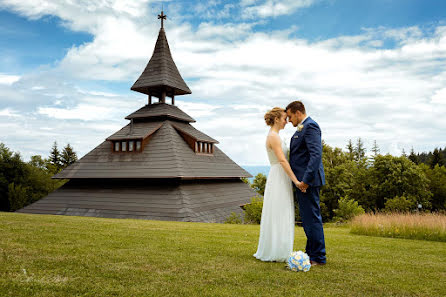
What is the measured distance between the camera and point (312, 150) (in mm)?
6578

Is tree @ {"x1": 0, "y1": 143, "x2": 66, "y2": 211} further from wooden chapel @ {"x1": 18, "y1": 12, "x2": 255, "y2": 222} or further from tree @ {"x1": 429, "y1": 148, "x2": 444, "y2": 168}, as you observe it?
tree @ {"x1": 429, "y1": 148, "x2": 444, "y2": 168}

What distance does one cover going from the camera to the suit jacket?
649 centimetres

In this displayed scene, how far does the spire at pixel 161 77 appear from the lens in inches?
1335

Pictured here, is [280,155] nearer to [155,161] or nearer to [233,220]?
[233,220]

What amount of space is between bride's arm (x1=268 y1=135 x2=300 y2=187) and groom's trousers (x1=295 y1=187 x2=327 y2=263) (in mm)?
402

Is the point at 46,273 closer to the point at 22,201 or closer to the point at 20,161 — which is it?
the point at 22,201

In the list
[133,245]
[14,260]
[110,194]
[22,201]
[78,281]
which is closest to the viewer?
[78,281]

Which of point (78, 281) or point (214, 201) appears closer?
point (78, 281)

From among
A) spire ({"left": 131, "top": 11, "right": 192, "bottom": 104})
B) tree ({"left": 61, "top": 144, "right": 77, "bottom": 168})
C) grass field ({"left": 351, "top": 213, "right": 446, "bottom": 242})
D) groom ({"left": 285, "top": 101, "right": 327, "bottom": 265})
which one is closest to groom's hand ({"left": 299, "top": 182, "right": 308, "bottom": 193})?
groom ({"left": 285, "top": 101, "right": 327, "bottom": 265})

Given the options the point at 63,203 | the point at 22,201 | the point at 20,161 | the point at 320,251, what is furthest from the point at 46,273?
the point at 20,161

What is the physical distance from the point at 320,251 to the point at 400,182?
3630 centimetres

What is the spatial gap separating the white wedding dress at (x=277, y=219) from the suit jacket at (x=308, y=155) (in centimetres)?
29

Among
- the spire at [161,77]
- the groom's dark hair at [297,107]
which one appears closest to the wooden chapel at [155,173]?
the spire at [161,77]

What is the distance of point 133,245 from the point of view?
7.75 m
